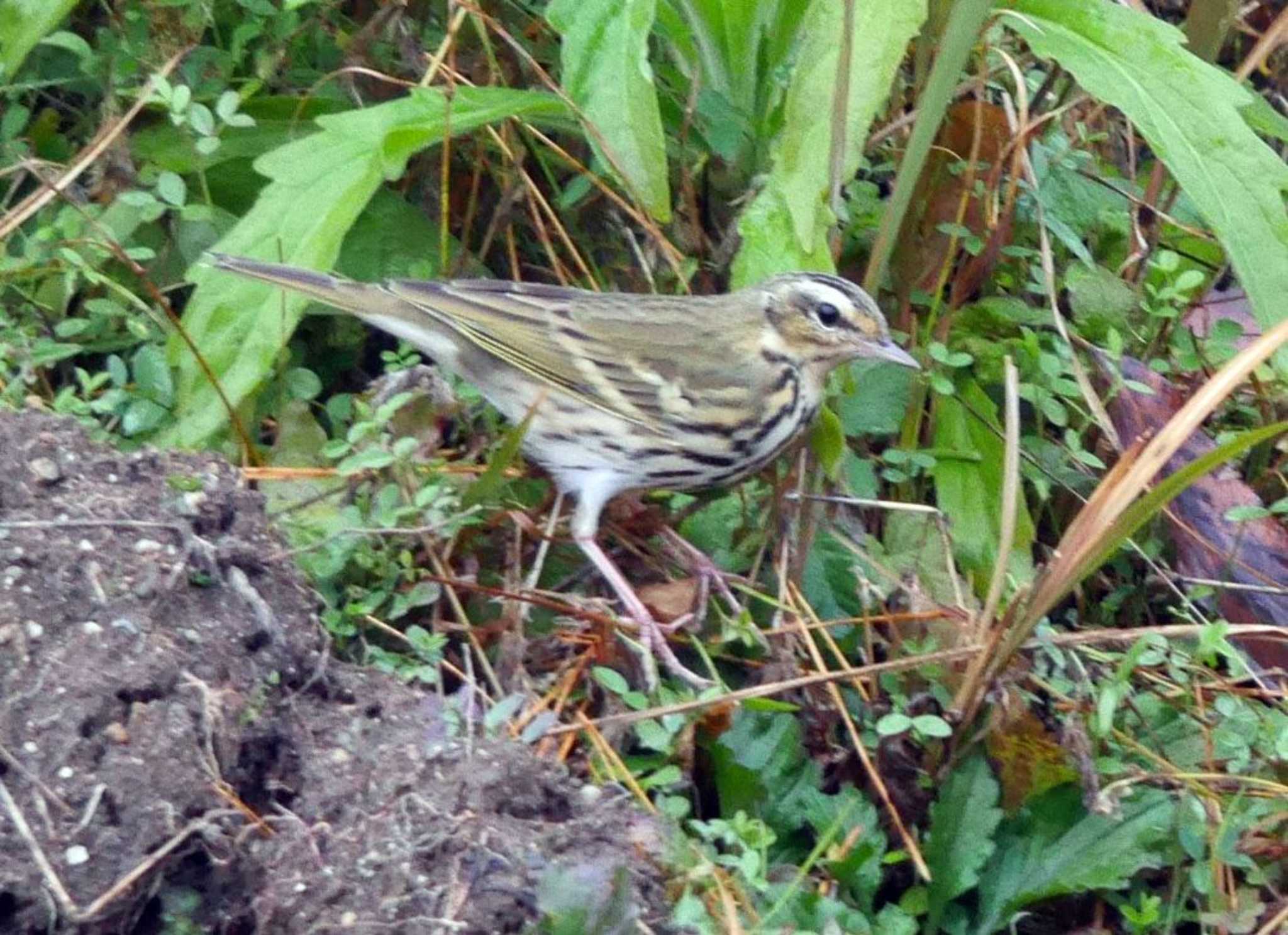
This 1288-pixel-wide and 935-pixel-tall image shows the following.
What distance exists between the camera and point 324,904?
262 cm

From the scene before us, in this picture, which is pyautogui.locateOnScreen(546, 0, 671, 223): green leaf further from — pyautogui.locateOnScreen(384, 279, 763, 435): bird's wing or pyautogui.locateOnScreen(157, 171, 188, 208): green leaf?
pyautogui.locateOnScreen(157, 171, 188, 208): green leaf

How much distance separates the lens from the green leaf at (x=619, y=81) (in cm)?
358

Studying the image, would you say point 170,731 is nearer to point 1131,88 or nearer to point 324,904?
point 324,904

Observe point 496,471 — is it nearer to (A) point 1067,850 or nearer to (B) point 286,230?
(B) point 286,230

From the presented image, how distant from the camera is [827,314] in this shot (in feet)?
12.7

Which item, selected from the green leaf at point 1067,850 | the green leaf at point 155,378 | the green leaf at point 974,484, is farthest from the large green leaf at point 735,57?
the green leaf at point 1067,850

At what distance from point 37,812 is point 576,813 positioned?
781mm

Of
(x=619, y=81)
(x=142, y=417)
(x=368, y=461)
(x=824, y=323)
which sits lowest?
(x=142, y=417)

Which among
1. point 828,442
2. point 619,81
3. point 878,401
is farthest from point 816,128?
point 878,401

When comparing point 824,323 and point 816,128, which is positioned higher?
point 816,128

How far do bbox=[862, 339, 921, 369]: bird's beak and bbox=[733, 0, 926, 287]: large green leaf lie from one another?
0.30m

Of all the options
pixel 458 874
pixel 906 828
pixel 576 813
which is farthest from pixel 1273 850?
pixel 458 874

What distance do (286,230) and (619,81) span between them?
0.78 m

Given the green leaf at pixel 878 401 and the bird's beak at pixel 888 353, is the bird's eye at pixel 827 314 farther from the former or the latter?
the green leaf at pixel 878 401
